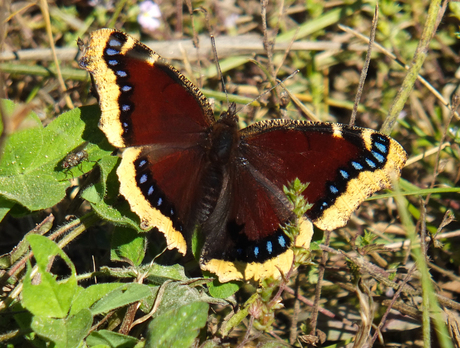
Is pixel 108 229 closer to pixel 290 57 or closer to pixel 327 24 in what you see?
pixel 290 57

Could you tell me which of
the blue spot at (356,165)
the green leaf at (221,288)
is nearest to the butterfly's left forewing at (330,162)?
the blue spot at (356,165)

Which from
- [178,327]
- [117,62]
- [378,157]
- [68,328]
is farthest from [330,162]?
[68,328]

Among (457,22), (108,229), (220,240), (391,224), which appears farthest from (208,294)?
(457,22)

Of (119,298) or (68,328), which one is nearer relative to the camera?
(68,328)

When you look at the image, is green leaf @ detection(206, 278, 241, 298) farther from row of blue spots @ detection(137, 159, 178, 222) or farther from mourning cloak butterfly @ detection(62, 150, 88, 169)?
mourning cloak butterfly @ detection(62, 150, 88, 169)

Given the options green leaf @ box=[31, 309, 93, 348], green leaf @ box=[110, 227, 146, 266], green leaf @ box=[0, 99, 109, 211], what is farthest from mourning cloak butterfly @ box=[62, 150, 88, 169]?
green leaf @ box=[31, 309, 93, 348]

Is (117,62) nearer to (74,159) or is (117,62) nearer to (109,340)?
(74,159)
